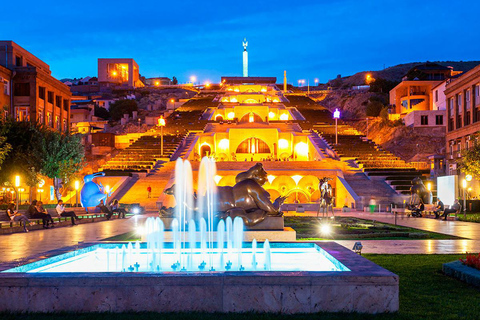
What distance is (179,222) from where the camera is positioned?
1198 cm

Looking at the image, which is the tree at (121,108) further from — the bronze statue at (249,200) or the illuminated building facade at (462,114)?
the bronze statue at (249,200)

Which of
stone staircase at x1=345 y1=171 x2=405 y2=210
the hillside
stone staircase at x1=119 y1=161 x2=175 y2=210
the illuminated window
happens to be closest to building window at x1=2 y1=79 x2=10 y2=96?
stone staircase at x1=119 y1=161 x2=175 y2=210

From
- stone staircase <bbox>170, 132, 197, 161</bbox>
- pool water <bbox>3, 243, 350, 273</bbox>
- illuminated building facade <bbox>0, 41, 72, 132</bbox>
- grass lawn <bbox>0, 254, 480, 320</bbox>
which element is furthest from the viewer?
stone staircase <bbox>170, 132, 197, 161</bbox>

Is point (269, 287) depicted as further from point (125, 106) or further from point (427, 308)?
point (125, 106)

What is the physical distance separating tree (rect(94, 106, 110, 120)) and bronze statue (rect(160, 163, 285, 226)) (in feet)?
281

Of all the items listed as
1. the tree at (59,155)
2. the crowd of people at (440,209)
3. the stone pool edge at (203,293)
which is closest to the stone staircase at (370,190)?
the crowd of people at (440,209)

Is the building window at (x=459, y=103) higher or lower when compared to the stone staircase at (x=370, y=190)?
higher

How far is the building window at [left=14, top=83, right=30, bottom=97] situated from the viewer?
40.1 m

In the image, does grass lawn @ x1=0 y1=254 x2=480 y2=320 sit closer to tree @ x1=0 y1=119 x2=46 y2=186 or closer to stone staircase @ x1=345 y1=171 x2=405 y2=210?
tree @ x1=0 y1=119 x2=46 y2=186

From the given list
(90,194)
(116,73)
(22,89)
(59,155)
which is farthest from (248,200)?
(116,73)

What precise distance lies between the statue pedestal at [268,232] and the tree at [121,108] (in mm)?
83659

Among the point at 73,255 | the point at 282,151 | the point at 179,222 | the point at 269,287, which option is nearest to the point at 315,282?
the point at 269,287

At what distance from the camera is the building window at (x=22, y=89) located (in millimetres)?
40094

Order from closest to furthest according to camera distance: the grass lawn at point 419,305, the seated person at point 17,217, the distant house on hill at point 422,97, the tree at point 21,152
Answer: the grass lawn at point 419,305
the seated person at point 17,217
the tree at point 21,152
the distant house on hill at point 422,97
